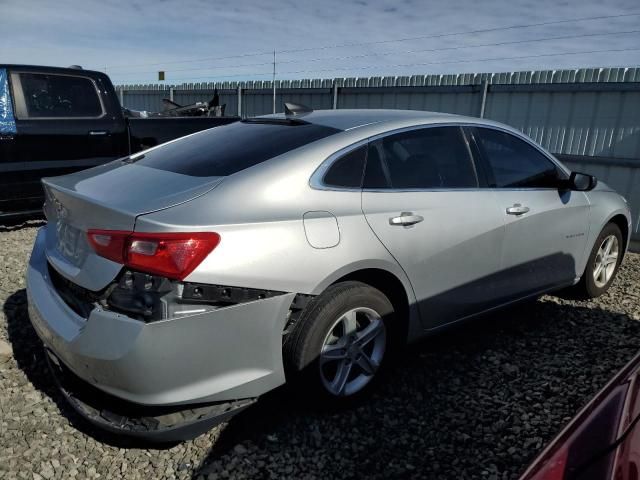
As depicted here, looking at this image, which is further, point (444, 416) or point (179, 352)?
point (444, 416)

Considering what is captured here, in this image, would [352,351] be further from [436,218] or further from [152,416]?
[152,416]

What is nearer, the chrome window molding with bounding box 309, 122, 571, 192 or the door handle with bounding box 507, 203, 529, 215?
the chrome window molding with bounding box 309, 122, 571, 192


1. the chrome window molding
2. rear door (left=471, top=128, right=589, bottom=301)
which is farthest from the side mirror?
the chrome window molding

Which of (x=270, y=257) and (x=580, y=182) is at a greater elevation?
(x=580, y=182)

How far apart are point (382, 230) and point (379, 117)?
0.83 m

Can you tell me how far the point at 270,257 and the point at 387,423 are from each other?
117 cm

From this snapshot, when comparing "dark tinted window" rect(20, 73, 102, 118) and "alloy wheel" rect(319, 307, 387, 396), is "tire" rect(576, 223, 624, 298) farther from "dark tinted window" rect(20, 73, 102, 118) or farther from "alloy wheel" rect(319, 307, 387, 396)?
"dark tinted window" rect(20, 73, 102, 118)

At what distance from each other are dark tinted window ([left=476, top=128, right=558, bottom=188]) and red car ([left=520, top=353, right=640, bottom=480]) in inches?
90.0

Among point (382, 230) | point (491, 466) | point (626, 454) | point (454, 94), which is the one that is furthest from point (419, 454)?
point (454, 94)

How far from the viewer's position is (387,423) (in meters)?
2.73

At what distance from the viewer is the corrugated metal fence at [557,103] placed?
6.63 metres

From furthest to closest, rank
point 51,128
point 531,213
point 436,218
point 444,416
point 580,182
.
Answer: point 51,128, point 580,182, point 531,213, point 436,218, point 444,416

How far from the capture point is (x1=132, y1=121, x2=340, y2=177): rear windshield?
8.53ft

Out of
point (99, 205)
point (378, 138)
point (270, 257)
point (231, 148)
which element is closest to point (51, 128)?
point (231, 148)
